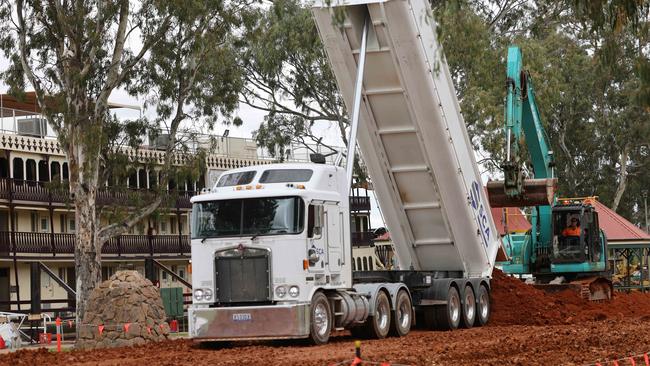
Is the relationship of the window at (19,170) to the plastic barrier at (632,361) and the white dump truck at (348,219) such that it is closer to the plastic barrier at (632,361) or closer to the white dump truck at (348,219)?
the white dump truck at (348,219)

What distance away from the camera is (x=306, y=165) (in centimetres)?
2227

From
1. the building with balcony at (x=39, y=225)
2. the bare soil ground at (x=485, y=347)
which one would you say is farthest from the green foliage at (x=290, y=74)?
the bare soil ground at (x=485, y=347)

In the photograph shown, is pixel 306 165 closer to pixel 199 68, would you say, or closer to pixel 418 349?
pixel 418 349

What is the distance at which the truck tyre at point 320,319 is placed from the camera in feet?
70.0

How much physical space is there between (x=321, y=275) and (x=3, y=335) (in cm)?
1464

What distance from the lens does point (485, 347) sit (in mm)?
19844

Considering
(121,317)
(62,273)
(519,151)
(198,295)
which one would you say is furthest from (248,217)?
(62,273)

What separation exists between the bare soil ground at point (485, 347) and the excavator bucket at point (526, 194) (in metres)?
1.69

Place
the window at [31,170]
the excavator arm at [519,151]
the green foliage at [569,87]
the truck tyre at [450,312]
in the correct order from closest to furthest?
the truck tyre at [450,312] < the excavator arm at [519,151] < the green foliage at [569,87] < the window at [31,170]

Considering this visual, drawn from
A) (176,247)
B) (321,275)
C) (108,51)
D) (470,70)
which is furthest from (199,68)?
(176,247)

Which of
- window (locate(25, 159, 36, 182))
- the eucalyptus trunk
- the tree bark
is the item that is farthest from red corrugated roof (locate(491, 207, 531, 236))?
the tree bark

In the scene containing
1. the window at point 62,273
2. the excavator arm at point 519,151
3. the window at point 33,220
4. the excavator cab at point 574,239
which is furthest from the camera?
the window at point 62,273

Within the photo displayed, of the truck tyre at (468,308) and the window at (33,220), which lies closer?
the truck tyre at (468,308)

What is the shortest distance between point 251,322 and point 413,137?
5182 mm
